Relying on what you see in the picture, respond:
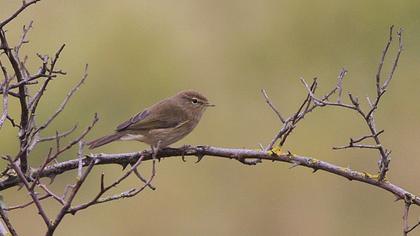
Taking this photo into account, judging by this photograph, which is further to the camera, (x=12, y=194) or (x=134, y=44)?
(x=134, y=44)

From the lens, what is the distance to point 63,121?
571 inches

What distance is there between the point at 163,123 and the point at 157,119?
4.3 inches

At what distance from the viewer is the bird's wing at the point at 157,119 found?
7.26 m

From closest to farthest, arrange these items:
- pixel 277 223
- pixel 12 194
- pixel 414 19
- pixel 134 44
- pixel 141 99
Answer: pixel 277 223
pixel 12 194
pixel 141 99
pixel 134 44
pixel 414 19

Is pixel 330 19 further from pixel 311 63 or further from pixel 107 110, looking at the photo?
pixel 107 110

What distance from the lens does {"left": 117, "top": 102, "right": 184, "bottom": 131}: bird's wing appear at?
7.26 m

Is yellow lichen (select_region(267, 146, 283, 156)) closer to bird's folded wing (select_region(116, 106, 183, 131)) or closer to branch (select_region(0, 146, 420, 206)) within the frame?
branch (select_region(0, 146, 420, 206))

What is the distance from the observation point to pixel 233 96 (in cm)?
1636

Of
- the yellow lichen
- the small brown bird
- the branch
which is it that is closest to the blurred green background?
the small brown bird

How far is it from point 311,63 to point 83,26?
400cm

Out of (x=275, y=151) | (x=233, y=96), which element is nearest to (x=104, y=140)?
(x=275, y=151)

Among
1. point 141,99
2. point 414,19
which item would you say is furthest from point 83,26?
point 414,19

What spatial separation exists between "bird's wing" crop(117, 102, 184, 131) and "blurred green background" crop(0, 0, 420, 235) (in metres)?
5.05

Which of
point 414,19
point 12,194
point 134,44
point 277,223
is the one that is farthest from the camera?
point 414,19
